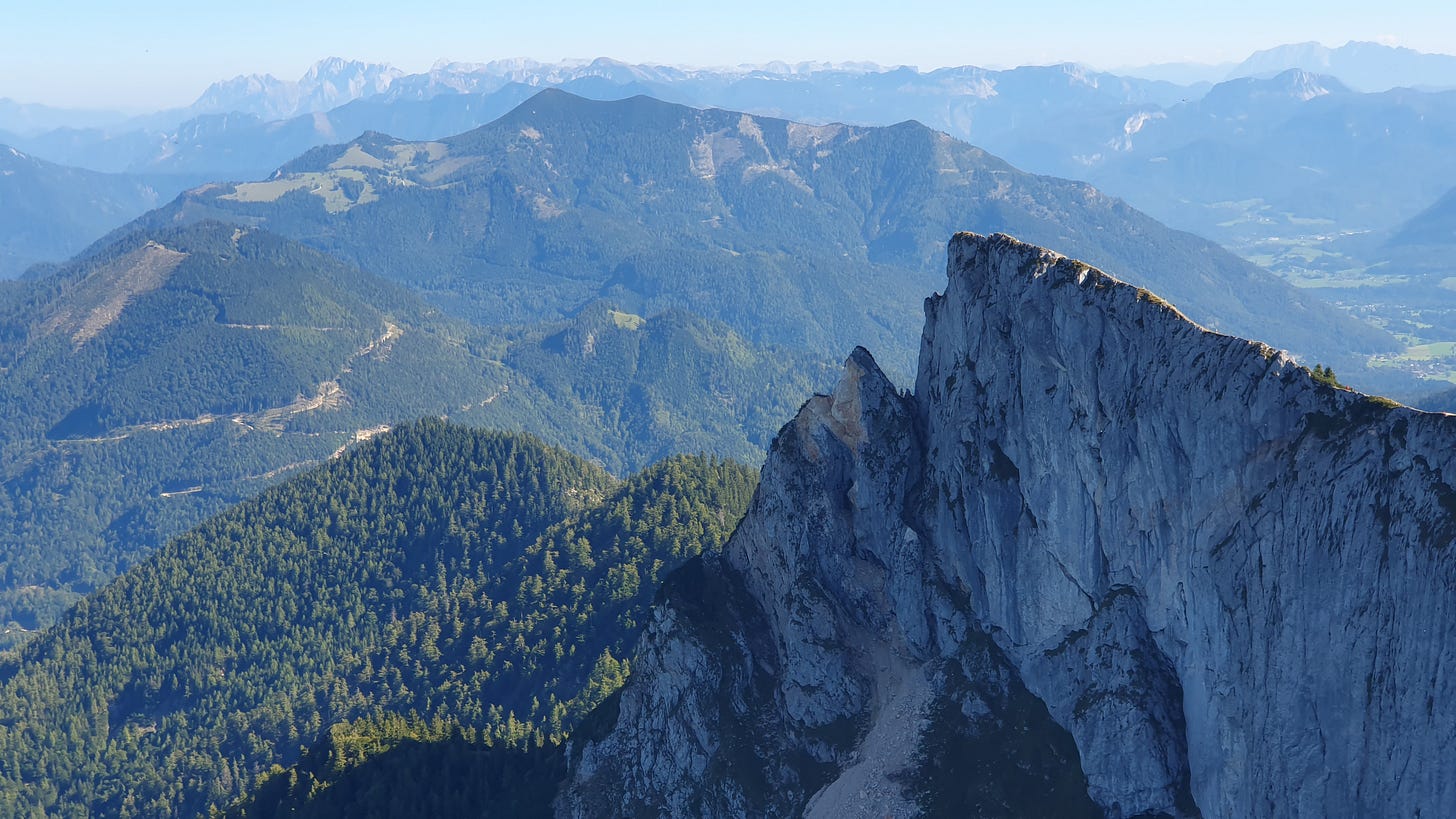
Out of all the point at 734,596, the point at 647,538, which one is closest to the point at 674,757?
the point at 734,596

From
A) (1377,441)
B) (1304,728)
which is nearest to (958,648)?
(1304,728)

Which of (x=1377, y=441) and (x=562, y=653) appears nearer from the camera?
(x=1377, y=441)

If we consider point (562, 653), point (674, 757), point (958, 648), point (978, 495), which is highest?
point (978, 495)

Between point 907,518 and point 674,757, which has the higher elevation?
point 907,518

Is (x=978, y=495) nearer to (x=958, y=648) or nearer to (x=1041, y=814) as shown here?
(x=958, y=648)

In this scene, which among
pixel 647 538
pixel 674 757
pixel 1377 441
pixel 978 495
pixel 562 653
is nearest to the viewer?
pixel 1377 441

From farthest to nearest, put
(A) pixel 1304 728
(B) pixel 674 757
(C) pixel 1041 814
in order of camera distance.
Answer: (B) pixel 674 757
(C) pixel 1041 814
(A) pixel 1304 728

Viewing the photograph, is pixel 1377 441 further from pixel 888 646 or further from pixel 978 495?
pixel 888 646
